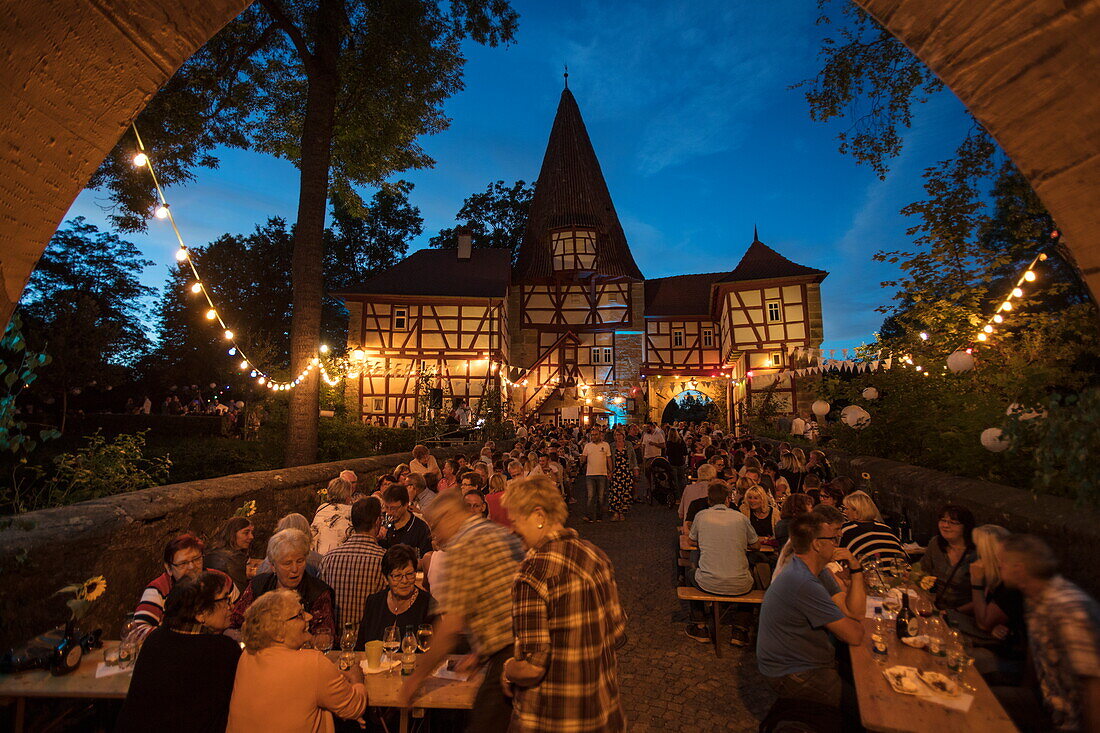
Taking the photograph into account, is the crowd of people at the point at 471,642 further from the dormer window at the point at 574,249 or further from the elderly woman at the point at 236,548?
the dormer window at the point at 574,249

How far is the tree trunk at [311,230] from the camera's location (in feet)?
26.7

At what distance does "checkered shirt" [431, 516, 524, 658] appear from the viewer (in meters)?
2.45

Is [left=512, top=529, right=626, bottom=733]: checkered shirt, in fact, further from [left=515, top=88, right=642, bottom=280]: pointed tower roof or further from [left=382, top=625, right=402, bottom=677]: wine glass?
[left=515, top=88, right=642, bottom=280]: pointed tower roof

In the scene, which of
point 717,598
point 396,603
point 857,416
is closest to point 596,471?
point 857,416

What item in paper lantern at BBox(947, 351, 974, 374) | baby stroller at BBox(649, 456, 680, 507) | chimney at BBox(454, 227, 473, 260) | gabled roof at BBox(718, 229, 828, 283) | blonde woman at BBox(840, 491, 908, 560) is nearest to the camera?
blonde woman at BBox(840, 491, 908, 560)

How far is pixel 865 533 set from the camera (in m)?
4.25

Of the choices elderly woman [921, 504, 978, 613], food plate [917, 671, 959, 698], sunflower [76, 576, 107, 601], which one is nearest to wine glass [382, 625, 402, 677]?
sunflower [76, 576, 107, 601]

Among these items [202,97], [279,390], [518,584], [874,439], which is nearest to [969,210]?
[874,439]

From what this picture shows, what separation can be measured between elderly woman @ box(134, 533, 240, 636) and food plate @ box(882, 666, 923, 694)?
129 inches

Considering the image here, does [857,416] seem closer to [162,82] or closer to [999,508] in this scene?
[999,508]

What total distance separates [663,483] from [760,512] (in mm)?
6434

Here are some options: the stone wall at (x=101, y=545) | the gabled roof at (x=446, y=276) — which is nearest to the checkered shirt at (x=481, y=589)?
the stone wall at (x=101, y=545)

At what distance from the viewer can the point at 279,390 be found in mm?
11258

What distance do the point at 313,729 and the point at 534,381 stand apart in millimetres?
27024
